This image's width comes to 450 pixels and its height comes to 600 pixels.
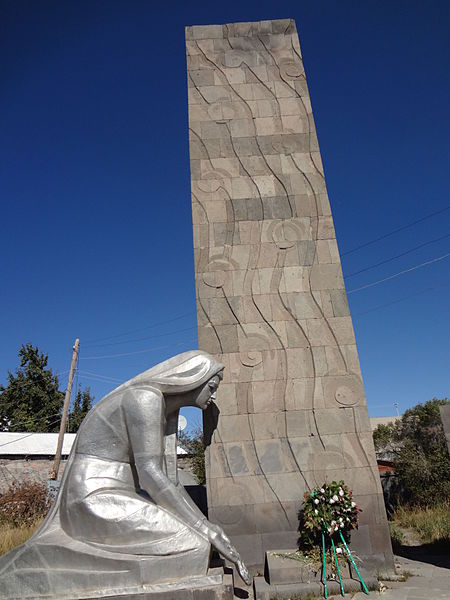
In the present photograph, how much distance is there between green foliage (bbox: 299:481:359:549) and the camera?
6.33 meters

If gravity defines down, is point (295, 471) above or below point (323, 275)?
below

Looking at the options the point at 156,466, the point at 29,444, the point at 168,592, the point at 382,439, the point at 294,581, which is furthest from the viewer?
the point at 382,439

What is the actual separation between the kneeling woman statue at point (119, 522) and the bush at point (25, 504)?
1124 centimetres

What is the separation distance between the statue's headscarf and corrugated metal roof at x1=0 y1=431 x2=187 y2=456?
54.4ft

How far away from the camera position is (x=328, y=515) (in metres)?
6.38

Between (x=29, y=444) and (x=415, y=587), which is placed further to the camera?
(x=29, y=444)

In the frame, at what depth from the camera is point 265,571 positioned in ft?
20.5

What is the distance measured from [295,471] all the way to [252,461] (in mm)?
730

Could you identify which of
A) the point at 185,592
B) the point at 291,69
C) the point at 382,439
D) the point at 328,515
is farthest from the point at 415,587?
the point at 382,439

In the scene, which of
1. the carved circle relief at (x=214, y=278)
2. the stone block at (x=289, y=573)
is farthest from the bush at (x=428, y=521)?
the carved circle relief at (x=214, y=278)

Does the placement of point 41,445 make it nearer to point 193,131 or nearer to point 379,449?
point 193,131

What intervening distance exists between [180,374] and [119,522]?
1.60m

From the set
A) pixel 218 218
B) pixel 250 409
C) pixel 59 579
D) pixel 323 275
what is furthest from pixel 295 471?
pixel 218 218

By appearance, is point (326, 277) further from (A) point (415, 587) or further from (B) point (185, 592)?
(B) point (185, 592)
